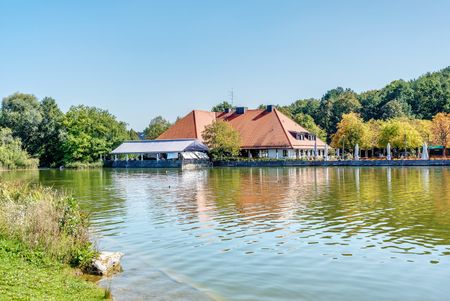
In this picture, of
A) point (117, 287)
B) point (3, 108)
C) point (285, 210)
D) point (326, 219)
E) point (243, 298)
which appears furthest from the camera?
point (3, 108)

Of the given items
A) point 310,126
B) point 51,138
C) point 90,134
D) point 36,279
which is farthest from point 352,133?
point 36,279

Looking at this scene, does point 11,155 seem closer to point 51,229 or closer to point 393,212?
point 393,212

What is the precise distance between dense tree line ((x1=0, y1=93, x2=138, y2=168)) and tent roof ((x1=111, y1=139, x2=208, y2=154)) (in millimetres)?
4479

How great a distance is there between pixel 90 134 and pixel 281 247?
69.6 meters

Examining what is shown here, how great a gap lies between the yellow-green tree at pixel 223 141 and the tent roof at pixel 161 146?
2.67 metres

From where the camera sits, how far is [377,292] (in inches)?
357

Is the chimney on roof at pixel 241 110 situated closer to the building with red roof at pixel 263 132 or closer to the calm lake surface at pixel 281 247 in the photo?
the building with red roof at pixel 263 132

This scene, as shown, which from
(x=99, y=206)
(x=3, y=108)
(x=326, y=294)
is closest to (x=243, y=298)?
(x=326, y=294)

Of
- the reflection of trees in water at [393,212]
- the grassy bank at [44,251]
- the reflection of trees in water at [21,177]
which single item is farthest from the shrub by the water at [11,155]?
the grassy bank at [44,251]

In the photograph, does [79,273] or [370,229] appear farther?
[370,229]

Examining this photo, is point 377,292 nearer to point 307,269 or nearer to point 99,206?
point 307,269

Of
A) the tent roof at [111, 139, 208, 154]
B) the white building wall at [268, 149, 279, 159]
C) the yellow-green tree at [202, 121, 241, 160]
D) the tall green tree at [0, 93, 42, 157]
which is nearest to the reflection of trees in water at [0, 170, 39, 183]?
the tent roof at [111, 139, 208, 154]

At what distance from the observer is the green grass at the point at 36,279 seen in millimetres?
7566

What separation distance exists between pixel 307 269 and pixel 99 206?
534 inches
